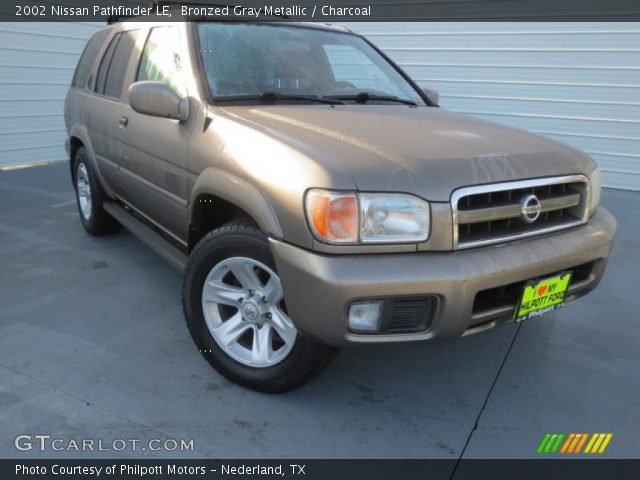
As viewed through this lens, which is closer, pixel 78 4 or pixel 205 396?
pixel 205 396

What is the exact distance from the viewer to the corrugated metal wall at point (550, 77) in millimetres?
7129

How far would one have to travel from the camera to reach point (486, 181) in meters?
2.19

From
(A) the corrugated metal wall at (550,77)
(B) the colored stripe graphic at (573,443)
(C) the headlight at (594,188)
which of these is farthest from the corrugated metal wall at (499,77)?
(B) the colored stripe graphic at (573,443)

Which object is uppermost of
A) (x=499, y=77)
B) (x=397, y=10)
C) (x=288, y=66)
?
(x=397, y=10)

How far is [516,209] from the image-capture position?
2287mm

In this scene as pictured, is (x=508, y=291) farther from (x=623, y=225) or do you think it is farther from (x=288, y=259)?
(x=623, y=225)

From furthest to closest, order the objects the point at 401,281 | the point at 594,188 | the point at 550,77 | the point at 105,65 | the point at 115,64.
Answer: the point at 550,77
the point at 105,65
the point at 115,64
the point at 594,188
the point at 401,281

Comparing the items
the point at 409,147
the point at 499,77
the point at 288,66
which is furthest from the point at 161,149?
the point at 499,77

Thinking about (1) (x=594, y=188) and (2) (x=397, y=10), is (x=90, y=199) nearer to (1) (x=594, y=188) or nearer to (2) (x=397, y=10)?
(1) (x=594, y=188)

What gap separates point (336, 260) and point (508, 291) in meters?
0.80

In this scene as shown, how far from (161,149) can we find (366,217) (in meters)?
1.56

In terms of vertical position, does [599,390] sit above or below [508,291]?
below

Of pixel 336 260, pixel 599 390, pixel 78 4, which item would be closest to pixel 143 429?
pixel 336 260

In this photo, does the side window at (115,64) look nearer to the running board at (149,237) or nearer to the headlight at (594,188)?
the running board at (149,237)
